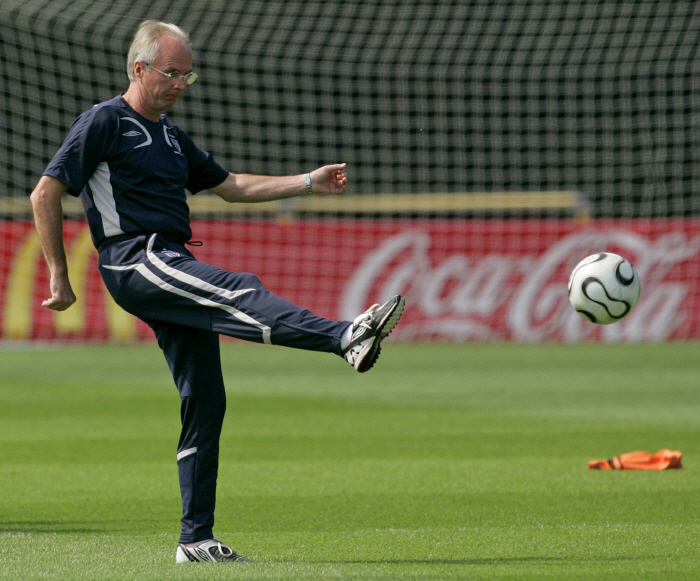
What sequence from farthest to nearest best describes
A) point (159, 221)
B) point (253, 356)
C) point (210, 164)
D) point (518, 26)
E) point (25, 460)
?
point (518, 26)
point (253, 356)
point (25, 460)
point (210, 164)
point (159, 221)

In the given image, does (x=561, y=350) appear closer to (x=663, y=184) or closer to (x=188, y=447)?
(x=663, y=184)

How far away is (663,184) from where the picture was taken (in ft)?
67.8

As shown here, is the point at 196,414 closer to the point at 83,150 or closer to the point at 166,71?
the point at 83,150

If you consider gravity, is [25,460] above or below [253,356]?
above

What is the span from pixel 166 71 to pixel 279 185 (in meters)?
0.84

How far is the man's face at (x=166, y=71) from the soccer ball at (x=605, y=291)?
89.4 inches

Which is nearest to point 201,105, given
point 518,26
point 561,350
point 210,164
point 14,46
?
point 14,46

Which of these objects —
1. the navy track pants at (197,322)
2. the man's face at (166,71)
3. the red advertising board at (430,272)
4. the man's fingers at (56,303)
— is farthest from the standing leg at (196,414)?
the red advertising board at (430,272)

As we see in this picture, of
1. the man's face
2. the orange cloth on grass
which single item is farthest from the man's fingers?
the orange cloth on grass

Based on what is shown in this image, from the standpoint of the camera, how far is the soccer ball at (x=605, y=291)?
5.57 metres

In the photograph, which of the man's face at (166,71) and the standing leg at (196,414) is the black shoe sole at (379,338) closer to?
the standing leg at (196,414)

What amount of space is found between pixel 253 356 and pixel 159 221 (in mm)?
12199

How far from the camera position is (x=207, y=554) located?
15.3 ft

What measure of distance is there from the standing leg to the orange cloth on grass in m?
3.53
